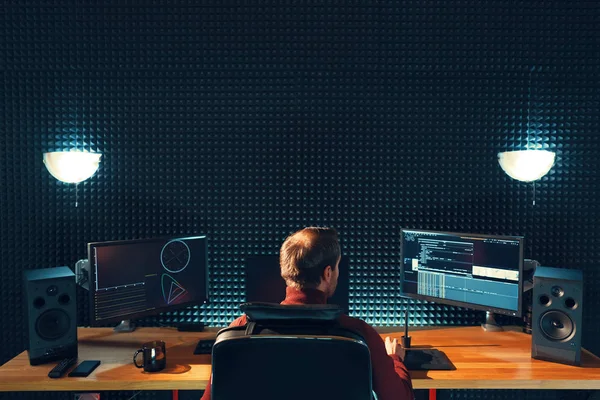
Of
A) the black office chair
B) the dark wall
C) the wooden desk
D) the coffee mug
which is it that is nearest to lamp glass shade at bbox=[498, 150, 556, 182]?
the dark wall

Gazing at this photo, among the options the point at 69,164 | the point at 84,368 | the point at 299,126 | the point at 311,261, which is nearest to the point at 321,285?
the point at 311,261

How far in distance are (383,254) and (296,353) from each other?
1.73 meters

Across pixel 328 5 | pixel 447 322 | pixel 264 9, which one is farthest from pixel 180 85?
pixel 447 322

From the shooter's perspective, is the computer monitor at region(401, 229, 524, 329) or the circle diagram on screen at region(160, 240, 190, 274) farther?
the circle diagram on screen at region(160, 240, 190, 274)

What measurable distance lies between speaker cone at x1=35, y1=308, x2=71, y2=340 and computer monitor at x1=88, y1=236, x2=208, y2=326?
0.43 feet

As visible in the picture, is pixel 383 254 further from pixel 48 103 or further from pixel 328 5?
pixel 48 103

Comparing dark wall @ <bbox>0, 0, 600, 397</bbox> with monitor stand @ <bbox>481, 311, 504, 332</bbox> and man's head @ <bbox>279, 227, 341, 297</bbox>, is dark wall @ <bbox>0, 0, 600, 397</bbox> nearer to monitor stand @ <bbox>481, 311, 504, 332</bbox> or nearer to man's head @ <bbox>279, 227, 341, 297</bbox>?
monitor stand @ <bbox>481, 311, 504, 332</bbox>

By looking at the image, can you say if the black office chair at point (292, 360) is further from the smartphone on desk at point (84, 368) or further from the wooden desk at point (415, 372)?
the smartphone on desk at point (84, 368)

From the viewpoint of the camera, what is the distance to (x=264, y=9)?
287cm

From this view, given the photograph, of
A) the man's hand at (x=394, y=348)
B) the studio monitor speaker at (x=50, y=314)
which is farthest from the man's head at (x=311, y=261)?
the studio monitor speaker at (x=50, y=314)

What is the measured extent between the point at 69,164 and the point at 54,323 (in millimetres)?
857

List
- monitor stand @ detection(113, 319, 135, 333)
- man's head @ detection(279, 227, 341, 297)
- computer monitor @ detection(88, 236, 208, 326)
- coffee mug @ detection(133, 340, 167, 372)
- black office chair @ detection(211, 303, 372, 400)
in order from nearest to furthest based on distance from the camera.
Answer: black office chair @ detection(211, 303, 372, 400)
man's head @ detection(279, 227, 341, 297)
coffee mug @ detection(133, 340, 167, 372)
computer monitor @ detection(88, 236, 208, 326)
monitor stand @ detection(113, 319, 135, 333)

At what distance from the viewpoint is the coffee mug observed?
7.06 feet

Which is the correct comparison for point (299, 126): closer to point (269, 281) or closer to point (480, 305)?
point (269, 281)
